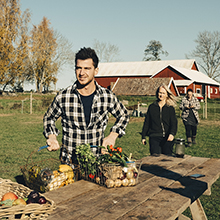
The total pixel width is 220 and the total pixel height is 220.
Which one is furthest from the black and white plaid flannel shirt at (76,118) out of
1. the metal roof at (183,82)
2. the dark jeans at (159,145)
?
the metal roof at (183,82)

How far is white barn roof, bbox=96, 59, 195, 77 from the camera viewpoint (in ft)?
157

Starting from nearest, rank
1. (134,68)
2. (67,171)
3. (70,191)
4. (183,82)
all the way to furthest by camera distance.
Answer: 1. (70,191)
2. (67,171)
3. (183,82)
4. (134,68)

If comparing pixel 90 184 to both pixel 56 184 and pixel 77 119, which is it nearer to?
pixel 56 184

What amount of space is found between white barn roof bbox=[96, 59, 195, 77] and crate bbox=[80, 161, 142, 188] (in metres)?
44.7

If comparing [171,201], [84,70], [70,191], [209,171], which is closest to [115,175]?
[70,191]

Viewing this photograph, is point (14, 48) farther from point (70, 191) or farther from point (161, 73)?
point (70, 191)

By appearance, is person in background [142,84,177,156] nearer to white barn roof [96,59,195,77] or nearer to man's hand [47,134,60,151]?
man's hand [47,134,60,151]

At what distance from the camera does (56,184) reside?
9.58ft

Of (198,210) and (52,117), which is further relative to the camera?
(198,210)

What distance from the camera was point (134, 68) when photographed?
161 feet

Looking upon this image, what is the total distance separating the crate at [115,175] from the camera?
281cm

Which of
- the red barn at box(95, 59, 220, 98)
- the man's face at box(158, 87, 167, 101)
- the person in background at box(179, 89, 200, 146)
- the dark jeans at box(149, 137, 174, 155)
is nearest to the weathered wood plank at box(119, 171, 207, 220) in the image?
the dark jeans at box(149, 137, 174, 155)

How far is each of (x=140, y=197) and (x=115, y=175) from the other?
336mm

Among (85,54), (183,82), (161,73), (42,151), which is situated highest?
(161,73)
